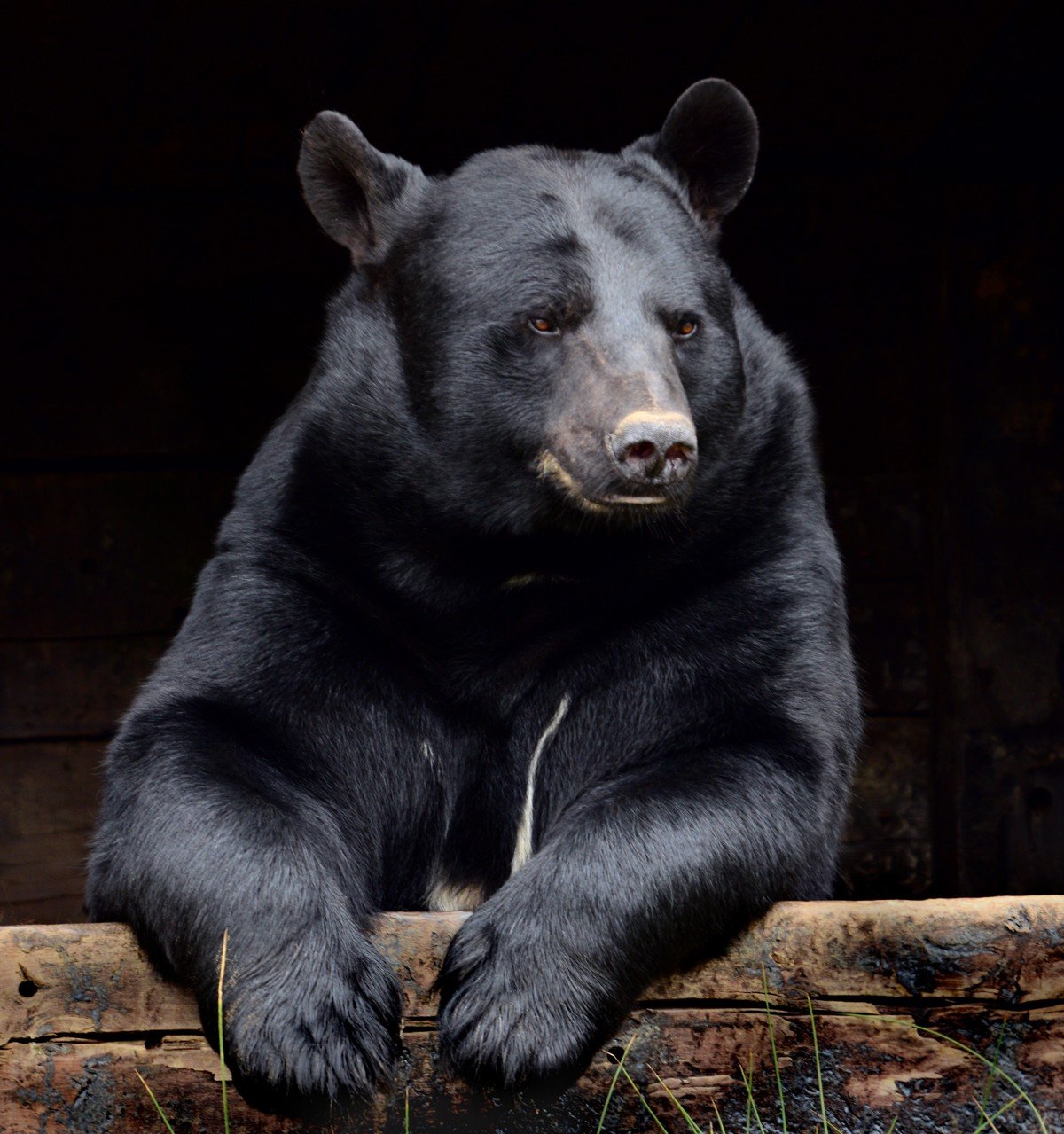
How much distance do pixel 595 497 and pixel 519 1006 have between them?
1016 mm

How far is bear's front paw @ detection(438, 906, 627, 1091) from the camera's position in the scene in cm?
228

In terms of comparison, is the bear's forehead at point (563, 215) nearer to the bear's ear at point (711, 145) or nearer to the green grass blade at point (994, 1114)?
the bear's ear at point (711, 145)

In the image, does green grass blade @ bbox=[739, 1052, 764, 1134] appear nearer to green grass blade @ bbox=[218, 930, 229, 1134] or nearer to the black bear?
the black bear

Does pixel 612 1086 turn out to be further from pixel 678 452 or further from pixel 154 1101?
pixel 678 452

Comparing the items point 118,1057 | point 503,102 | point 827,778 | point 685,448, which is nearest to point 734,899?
point 827,778

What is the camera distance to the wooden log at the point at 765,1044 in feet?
7.35

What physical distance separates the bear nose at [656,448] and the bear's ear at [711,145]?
1.13 m

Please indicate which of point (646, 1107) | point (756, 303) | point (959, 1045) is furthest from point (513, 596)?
point (756, 303)

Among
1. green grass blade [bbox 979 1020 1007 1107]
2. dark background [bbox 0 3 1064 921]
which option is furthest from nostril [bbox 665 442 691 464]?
dark background [bbox 0 3 1064 921]

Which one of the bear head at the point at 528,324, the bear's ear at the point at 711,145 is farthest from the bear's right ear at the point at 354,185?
the bear's ear at the point at 711,145

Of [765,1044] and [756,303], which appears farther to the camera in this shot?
[756,303]

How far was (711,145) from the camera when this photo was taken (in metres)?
3.66

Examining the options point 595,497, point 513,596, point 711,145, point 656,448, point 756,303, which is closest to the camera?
point 656,448

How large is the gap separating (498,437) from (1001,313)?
2.80 m
